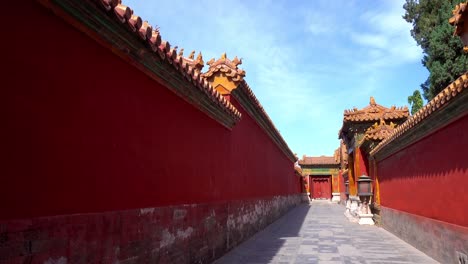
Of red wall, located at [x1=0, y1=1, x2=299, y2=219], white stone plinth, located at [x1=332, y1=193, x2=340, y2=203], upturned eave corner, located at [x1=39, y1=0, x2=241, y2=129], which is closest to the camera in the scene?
red wall, located at [x1=0, y1=1, x2=299, y2=219]

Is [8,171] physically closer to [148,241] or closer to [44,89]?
[44,89]

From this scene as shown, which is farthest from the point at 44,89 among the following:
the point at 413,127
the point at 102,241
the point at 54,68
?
the point at 413,127

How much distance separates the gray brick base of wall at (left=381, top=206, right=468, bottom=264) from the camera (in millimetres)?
6195

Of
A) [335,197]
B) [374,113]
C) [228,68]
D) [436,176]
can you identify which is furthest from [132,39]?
[335,197]

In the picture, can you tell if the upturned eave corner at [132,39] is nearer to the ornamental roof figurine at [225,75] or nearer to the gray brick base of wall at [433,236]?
the ornamental roof figurine at [225,75]

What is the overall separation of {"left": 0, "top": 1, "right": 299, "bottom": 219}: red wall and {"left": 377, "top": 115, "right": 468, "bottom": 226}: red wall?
411 cm

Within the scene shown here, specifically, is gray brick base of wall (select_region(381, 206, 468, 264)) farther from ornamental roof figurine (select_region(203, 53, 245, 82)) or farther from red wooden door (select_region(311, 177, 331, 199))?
red wooden door (select_region(311, 177, 331, 199))

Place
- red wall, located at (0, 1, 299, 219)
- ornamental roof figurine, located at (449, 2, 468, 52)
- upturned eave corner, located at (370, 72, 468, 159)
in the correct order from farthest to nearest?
upturned eave corner, located at (370, 72, 468, 159) < ornamental roof figurine, located at (449, 2, 468, 52) < red wall, located at (0, 1, 299, 219)

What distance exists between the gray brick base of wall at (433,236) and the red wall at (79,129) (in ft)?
13.7

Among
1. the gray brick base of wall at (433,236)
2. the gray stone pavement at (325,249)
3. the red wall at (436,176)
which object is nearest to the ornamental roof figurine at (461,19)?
the red wall at (436,176)

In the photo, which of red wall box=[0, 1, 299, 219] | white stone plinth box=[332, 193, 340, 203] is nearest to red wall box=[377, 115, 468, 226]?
red wall box=[0, 1, 299, 219]

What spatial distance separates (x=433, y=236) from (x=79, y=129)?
266 inches

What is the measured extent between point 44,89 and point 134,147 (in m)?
1.60

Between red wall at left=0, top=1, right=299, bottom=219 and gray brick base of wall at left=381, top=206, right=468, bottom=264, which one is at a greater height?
red wall at left=0, top=1, right=299, bottom=219
